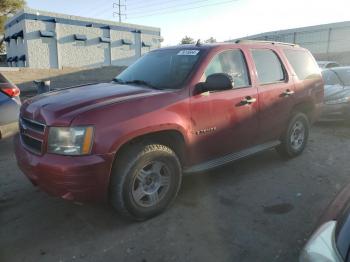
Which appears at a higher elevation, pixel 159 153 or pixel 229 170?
pixel 159 153

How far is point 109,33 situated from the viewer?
34750mm

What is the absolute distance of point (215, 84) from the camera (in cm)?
391

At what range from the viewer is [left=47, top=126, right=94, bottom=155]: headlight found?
10.3ft

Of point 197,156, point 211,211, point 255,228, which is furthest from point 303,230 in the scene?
point 197,156

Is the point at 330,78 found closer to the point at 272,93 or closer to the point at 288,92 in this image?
the point at 288,92

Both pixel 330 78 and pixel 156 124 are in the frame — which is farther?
pixel 330 78

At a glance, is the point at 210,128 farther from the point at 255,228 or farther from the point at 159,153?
the point at 255,228

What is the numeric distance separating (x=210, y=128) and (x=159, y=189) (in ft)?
3.12

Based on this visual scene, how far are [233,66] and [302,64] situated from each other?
75.4 inches

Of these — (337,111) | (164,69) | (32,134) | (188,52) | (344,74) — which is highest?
(188,52)

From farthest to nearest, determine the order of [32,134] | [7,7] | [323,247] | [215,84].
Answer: [7,7]
[215,84]
[32,134]
[323,247]

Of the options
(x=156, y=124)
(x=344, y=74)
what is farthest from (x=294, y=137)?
(x=344, y=74)

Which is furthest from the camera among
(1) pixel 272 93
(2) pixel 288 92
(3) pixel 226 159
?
(2) pixel 288 92

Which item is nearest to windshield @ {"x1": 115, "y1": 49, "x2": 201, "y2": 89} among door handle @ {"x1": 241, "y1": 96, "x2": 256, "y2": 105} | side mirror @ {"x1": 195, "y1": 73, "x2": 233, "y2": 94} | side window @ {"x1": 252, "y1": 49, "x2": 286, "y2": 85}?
side mirror @ {"x1": 195, "y1": 73, "x2": 233, "y2": 94}
